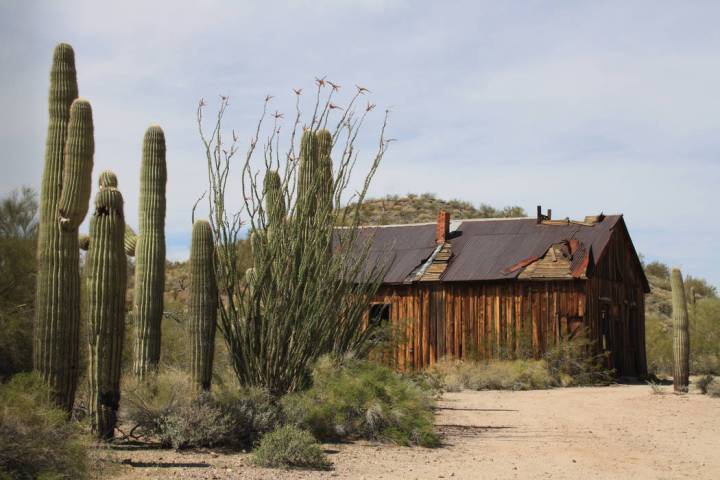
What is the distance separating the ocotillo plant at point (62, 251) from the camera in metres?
9.95

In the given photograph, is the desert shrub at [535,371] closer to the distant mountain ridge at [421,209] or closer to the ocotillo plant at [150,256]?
the ocotillo plant at [150,256]

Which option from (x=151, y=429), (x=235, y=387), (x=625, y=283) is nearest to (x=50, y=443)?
(x=151, y=429)

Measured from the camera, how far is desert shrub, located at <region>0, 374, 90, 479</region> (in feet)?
23.4

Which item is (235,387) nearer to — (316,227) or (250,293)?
(250,293)

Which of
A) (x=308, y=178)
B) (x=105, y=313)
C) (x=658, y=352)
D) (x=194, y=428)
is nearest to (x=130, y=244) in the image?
(x=308, y=178)

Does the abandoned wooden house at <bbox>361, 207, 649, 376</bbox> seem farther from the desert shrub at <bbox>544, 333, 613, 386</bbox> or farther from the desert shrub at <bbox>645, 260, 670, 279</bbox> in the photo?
the desert shrub at <bbox>645, 260, 670, 279</bbox>

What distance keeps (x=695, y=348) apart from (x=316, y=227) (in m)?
21.0

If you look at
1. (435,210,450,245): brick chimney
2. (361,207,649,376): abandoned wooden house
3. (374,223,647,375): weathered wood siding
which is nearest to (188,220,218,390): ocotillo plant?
(374,223,647,375): weathered wood siding

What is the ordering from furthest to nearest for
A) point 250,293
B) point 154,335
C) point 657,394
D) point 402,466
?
point 657,394 < point 250,293 < point 154,335 < point 402,466

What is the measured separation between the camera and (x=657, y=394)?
760 inches

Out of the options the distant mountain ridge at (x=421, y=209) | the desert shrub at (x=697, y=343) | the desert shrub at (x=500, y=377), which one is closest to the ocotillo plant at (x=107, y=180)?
the desert shrub at (x=500, y=377)

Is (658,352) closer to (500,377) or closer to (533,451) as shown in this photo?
(500,377)

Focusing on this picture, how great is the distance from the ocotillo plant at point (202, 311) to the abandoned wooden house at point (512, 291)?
11619 millimetres

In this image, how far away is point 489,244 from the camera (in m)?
26.2
